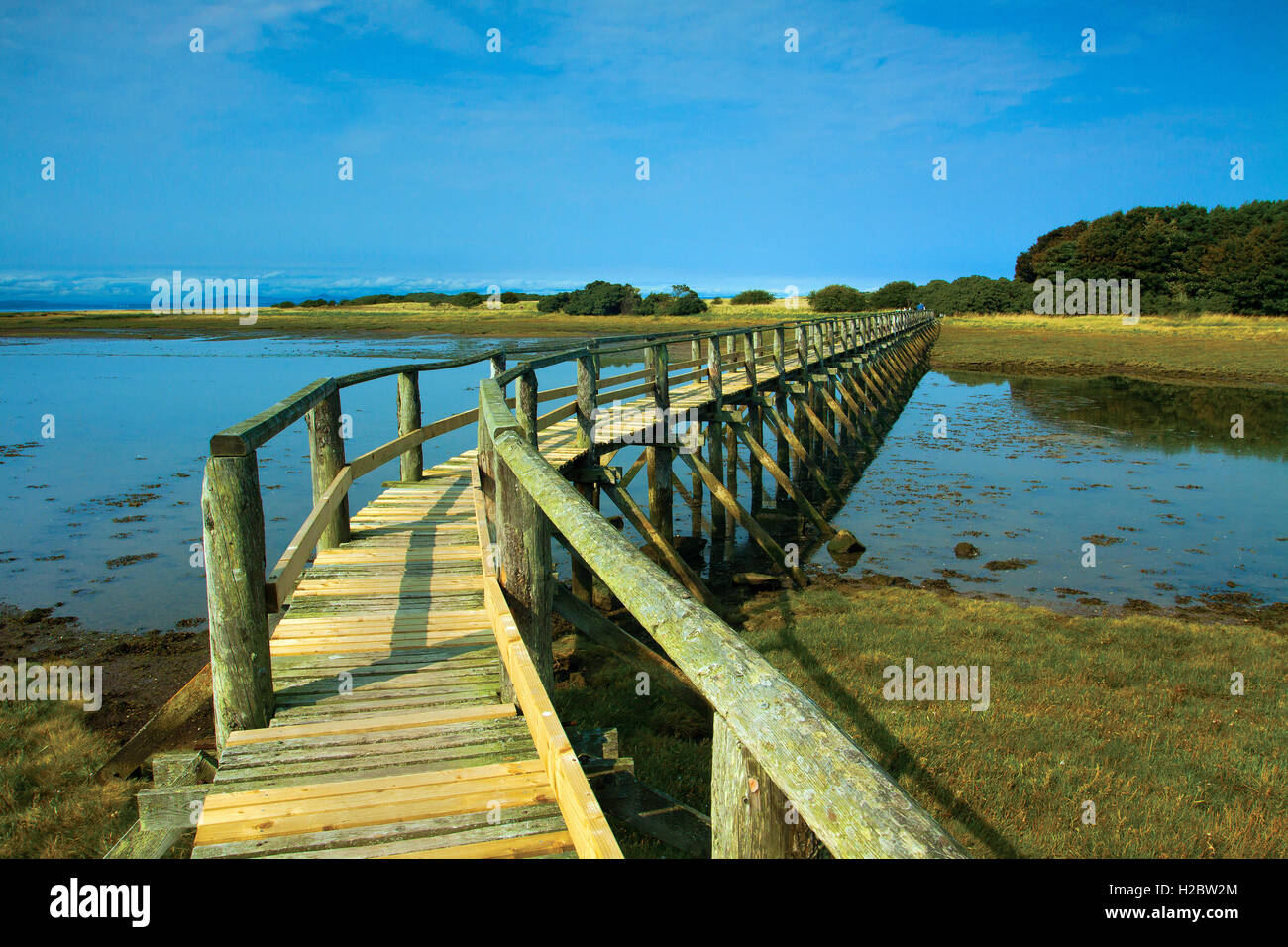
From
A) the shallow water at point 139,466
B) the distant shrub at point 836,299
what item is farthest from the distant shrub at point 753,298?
the shallow water at point 139,466

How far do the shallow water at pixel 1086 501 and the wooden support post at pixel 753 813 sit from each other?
31.8 ft

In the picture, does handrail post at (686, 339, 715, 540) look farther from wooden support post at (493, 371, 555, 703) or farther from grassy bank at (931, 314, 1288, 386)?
grassy bank at (931, 314, 1288, 386)

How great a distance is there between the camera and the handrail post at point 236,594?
3062mm

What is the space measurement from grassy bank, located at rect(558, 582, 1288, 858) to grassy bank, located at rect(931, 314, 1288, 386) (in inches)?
1158

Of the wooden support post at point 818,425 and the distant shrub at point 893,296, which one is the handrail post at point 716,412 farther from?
Result: the distant shrub at point 893,296

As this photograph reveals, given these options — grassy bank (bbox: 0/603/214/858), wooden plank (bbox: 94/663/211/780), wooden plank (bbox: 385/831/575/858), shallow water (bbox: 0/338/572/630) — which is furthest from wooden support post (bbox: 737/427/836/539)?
wooden plank (bbox: 385/831/575/858)

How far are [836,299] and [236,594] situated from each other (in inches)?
3908

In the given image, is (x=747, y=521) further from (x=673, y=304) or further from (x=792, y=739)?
(x=673, y=304)
